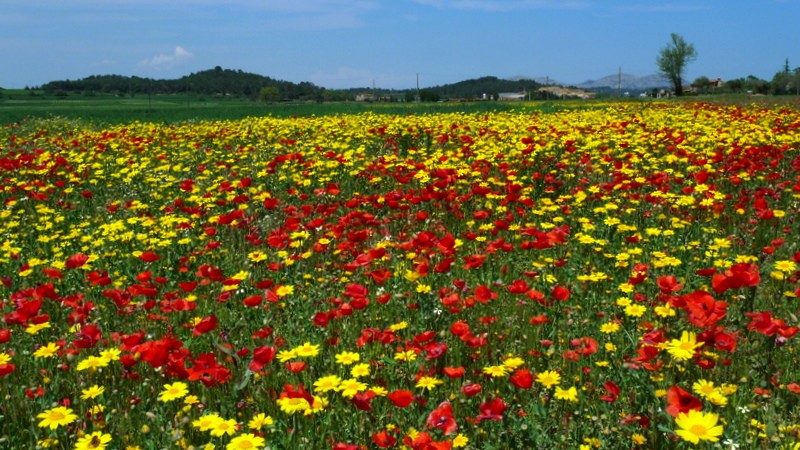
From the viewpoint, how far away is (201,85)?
11050cm

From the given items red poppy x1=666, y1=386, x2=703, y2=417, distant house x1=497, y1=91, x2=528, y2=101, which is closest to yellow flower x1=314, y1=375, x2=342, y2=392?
red poppy x1=666, y1=386, x2=703, y2=417

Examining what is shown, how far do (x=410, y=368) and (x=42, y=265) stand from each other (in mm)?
4034

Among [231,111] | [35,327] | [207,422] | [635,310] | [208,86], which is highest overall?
[208,86]

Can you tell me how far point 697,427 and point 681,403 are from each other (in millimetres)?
122

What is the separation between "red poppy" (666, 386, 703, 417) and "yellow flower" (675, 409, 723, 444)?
0.08 ft

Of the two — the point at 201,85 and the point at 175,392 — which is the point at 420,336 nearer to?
the point at 175,392

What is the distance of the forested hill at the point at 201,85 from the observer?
359ft

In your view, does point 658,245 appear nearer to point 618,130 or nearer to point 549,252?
point 549,252

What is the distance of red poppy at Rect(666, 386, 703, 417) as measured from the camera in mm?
2156

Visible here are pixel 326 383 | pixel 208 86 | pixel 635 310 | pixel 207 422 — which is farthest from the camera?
pixel 208 86

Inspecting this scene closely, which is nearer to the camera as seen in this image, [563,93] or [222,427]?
[222,427]

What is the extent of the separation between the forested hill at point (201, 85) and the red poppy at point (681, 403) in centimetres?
10517

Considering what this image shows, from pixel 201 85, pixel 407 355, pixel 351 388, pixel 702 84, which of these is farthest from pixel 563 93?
pixel 351 388

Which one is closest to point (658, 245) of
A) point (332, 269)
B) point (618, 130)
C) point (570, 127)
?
point (332, 269)
